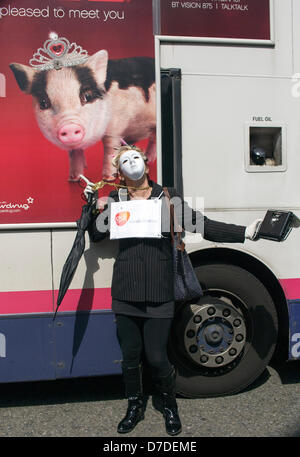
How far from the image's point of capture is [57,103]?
3.39 meters

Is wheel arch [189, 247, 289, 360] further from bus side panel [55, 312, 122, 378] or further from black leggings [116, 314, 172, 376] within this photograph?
bus side panel [55, 312, 122, 378]

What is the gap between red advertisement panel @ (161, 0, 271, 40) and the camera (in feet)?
11.6

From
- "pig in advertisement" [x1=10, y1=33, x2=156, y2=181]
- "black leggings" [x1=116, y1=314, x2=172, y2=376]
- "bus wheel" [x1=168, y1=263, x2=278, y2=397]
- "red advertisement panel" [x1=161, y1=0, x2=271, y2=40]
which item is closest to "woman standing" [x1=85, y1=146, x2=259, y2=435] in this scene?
"black leggings" [x1=116, y1=314, x2=172, y2=376]

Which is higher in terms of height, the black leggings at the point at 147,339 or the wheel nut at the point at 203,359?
the black leggings at the point at 147,339

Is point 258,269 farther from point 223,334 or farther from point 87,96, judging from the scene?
point 87,96

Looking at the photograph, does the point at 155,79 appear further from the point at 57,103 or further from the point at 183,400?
the point at 183,400

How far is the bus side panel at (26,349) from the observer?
11.1 feet

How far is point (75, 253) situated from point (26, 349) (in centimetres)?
74

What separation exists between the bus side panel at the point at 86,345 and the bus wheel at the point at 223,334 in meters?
0.46

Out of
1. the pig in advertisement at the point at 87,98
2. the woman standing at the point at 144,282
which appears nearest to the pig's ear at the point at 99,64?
the pig in advertisement at the point at 87,98

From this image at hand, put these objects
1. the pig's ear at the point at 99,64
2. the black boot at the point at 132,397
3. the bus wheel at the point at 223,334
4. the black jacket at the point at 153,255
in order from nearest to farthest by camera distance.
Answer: the black jacket at the point at 153,255 → the black boot at the point at 132,397 → the pig's ear at the point at 99,64 → the bus wheel at the point at 223,334

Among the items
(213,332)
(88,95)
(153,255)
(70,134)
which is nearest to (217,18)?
(88,95)

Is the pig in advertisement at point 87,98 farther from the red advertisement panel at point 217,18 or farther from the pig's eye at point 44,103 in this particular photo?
the red advertisement panel at point 217,18

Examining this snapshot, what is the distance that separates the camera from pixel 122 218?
10.7 ft
